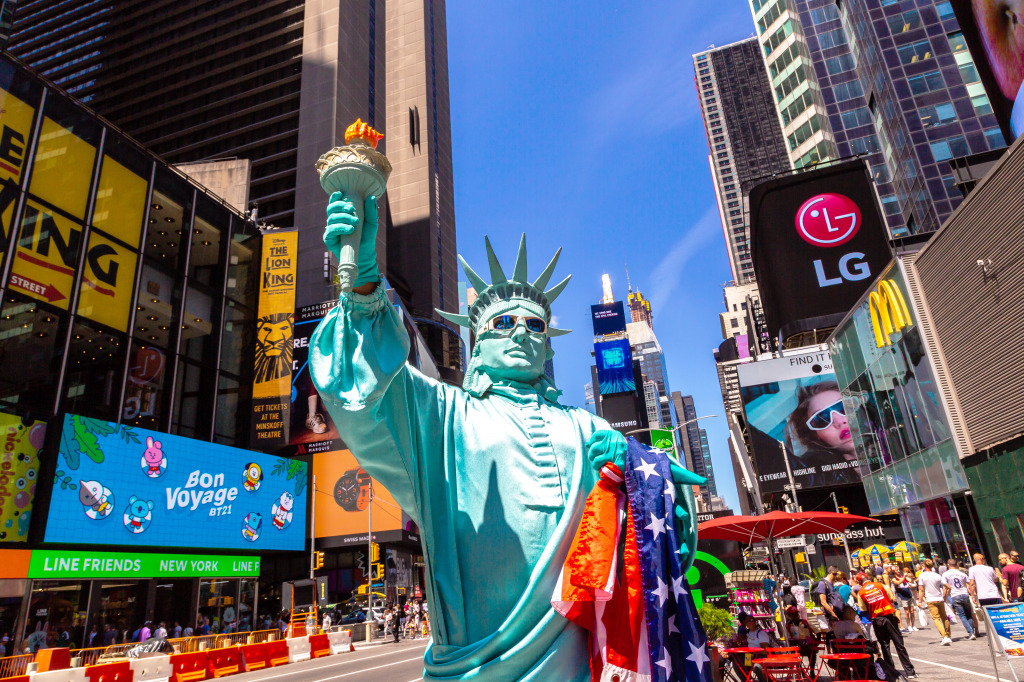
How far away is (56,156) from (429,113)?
55608 millimetres

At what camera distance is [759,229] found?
28203 millimetres

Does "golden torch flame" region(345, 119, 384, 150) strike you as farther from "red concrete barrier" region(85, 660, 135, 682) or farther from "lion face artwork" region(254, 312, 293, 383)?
"lion face artwork" region(254, 312, 293, 383)

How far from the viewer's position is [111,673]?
47.0 feet

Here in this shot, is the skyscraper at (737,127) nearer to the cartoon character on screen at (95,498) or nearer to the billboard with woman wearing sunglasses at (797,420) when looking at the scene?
the billboard with woman wearing sunglasses at (797,420)

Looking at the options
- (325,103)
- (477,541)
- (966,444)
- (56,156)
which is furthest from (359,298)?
(325,103)

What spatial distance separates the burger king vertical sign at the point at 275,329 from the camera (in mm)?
32250

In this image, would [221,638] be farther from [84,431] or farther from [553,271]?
[553,271]

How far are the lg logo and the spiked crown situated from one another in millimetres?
25398

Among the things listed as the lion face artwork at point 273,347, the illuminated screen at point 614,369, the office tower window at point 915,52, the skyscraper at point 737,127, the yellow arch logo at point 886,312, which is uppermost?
the skyscraper at point 737,127

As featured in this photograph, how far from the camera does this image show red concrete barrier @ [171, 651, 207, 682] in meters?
15.8

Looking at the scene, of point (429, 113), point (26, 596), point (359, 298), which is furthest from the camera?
point (429, 113)

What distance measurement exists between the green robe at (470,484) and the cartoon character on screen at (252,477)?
28579mm

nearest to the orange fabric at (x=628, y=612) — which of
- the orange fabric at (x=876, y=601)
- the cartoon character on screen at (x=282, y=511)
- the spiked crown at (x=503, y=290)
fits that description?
the spiked crown at (x=503, y=290)

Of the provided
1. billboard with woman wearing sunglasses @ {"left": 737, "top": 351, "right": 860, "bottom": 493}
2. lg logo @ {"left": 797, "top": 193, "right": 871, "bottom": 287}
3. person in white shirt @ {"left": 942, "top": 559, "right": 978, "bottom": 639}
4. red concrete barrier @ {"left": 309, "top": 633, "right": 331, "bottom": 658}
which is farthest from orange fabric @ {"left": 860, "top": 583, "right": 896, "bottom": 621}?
billboard with woman wearing sunglasses @ {"left": 737, "top": 351, "right": 860, "bottom": 493}
